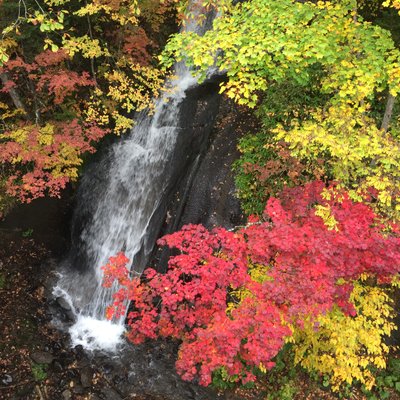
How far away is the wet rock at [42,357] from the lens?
32.4ft

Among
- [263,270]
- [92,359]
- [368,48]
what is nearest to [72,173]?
[92,359]

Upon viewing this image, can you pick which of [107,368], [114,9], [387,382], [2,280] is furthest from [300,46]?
[2,280]

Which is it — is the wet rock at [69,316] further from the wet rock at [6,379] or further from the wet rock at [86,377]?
the wet rock at [6,379]

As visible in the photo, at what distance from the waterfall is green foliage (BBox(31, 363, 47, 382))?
1287 millimetres

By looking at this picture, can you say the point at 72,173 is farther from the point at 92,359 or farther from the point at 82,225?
the point at 92,359

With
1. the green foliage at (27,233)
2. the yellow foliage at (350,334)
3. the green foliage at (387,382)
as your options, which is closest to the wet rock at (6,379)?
the green foliage at (27,233)

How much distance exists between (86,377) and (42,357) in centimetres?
141

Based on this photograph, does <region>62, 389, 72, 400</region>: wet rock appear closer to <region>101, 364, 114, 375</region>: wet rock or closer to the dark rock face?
<region>101, 364, 114, 375</region>: wet rock

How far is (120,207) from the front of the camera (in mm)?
12906

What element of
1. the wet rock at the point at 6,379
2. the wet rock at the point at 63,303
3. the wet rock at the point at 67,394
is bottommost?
the wet rock at the point at 6,379

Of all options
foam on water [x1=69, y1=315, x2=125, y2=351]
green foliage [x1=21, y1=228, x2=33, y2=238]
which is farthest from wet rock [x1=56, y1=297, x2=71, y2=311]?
green foliage [x1=21, y1=228, x2=33, y2=238]

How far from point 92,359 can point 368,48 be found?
1026 centimetres

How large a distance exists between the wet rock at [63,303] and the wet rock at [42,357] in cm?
178

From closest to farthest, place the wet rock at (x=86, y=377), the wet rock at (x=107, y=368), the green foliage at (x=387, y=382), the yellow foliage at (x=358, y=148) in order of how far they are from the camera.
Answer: the yellow foliage at (x=358, y=148) < the wet rock at (x=86, y=377) < the green foliage at (x=387, y=382) < the wet rock at (x=107, y=368)
